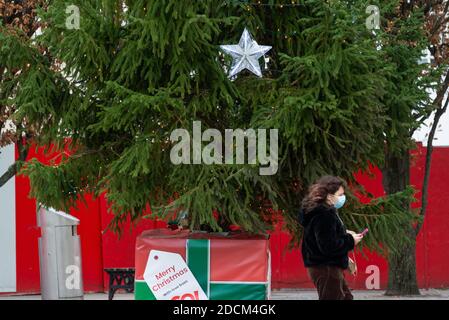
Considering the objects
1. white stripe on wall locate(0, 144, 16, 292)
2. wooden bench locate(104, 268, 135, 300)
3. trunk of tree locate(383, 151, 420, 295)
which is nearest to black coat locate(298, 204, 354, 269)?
wooden bench locate(104, 268, 135, 300)

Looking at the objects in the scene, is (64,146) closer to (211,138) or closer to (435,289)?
(211,138)

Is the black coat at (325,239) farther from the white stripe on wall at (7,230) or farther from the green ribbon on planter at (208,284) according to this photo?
the white stripe on wall at (7,230)

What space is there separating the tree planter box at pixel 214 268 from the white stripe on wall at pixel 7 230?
7.74 meters

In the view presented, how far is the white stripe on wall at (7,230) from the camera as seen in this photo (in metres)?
16.6

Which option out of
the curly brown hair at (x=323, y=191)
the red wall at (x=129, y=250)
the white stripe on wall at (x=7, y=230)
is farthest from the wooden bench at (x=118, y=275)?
the curly brown hair at (x=323, y=191)

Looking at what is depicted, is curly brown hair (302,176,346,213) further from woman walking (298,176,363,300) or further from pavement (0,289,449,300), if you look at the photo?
pavement (0,289,449,300)

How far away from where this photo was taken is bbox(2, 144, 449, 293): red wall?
16641 millimetres

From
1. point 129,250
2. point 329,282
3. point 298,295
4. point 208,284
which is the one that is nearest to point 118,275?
point 129,250

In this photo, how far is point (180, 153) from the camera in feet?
31.2

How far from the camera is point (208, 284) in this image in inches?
369

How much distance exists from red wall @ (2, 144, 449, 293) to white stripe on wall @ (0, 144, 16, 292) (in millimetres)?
97

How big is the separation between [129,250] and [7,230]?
7.39 feet

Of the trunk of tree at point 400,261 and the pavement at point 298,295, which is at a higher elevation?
the trunk of tree at point 400,261

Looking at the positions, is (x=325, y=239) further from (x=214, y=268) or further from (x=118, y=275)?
(x=118, y=275)
